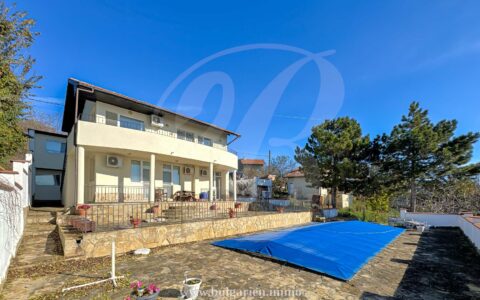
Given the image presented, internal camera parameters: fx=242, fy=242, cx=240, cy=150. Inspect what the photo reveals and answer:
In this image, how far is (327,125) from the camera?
21.8m

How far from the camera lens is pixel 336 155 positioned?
20.5 meters

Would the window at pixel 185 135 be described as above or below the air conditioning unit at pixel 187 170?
above

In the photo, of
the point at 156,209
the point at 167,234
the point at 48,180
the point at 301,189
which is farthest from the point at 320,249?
the point at 301,189

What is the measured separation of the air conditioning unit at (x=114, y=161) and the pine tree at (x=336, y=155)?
15.1 m

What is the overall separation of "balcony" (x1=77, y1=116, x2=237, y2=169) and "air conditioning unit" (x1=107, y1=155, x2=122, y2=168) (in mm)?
1715

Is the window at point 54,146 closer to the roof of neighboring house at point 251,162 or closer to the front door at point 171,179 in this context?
the front door at point 171,179

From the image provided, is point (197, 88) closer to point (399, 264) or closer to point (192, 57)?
point (192, 57)

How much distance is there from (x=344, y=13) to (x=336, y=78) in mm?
3030

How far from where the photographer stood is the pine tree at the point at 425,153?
59.5 feet

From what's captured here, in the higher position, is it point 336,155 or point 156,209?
point 336,155

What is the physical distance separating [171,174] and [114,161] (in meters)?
3.82

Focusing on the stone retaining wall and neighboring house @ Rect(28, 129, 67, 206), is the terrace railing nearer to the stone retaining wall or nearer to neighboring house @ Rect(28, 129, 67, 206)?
the stone retaining wall

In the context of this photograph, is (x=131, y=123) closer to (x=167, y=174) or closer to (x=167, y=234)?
(x=167, y=174)

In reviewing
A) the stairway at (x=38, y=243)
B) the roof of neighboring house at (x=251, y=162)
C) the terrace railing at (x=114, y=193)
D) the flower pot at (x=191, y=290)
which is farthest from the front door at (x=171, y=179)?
the roof of neighboring house at (x=251, y=162)
